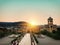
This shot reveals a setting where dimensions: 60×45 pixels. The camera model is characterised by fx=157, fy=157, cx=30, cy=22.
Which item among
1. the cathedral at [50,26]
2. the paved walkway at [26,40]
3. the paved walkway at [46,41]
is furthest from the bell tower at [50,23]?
the paved walkway at [26,40]

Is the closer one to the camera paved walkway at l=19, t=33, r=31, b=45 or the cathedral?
paved walkway at l=19, t=33, r=31, b=45

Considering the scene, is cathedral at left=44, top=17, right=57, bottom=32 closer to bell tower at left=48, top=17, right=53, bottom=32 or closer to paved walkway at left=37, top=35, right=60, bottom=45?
bell tower at left=48, top=17, right=53, bottom=32

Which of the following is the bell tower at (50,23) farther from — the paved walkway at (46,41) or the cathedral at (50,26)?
the paved walkway at (46,41)

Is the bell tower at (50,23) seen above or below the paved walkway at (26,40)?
above

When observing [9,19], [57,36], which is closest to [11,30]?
[9,19]

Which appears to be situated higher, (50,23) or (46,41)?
(50,23)

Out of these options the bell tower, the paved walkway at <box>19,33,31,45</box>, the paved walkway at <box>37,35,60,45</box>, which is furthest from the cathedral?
the paved walkway at <box>19,33,31,45</box>

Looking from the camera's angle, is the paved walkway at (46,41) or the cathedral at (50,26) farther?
the cathedral at (50,26)

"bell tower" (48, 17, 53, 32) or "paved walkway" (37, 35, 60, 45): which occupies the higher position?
"bell tower" (48, 17, 53, 32)

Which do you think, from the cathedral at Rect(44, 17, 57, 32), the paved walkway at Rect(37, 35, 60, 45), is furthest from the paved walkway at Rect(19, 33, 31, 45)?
the cathedral at Rect(44, 17, 57, 32)

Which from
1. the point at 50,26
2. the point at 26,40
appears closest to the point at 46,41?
the point at 50,26

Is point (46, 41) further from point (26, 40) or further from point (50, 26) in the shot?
point (26, 40)

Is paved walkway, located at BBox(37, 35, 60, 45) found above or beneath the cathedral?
beneath

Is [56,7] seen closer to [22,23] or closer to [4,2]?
[22,23]
